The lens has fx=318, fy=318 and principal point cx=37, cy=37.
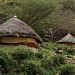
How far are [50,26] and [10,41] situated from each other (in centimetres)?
1520

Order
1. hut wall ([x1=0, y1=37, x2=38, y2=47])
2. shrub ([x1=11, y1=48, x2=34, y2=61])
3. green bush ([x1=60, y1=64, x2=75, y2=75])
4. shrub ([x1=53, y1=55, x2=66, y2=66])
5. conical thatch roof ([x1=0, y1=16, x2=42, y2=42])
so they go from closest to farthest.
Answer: green bush ([x1=60, y1=64, x2=75, y2=75])
shrub ([x1=11, y1=48, x2=34, y2=61])
shrub ([x1=53, y1=55, x2=66, y2=66])
conical thatch roof ([x1=0, y1=16, x2=42, y2=42])
hut wall ([x1=0, y1=37, x2=38, y2=47])

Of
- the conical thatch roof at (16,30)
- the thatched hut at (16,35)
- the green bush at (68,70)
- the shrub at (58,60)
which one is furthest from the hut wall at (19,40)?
the green bush at (68,70)

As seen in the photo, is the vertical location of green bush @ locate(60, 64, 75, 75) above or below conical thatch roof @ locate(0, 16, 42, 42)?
below

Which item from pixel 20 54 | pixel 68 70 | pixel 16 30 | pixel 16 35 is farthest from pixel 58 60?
pixel 16 30

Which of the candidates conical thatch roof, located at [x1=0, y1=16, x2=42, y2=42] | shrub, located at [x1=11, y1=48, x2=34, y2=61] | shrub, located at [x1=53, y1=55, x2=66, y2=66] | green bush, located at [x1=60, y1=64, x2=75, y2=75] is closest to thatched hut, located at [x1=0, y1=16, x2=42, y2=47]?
conical thatch roof, located at [x1=0, y1=16, x2=42, y2=42]

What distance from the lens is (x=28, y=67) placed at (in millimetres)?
13969

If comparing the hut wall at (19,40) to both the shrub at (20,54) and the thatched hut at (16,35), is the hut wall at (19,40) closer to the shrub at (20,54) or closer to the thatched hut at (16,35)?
the thatched hut at (16,35)

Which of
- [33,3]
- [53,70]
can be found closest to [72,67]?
[53,70]

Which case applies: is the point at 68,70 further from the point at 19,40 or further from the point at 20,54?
the point at 19,40

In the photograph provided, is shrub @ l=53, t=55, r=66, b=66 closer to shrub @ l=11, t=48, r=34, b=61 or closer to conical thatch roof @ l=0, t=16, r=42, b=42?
shrub @ l=11, t=48, r=34, b=61

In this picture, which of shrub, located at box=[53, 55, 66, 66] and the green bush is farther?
shrub, located at box=[53, 55, 66, 66]

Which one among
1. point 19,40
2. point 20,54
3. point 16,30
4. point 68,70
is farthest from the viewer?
point 19,40

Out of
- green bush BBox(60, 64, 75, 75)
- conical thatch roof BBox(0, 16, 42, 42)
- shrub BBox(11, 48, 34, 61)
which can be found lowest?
green bush BBox(60, 64, 75, 75)

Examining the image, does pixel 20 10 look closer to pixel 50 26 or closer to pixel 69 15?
pixel 50 26
